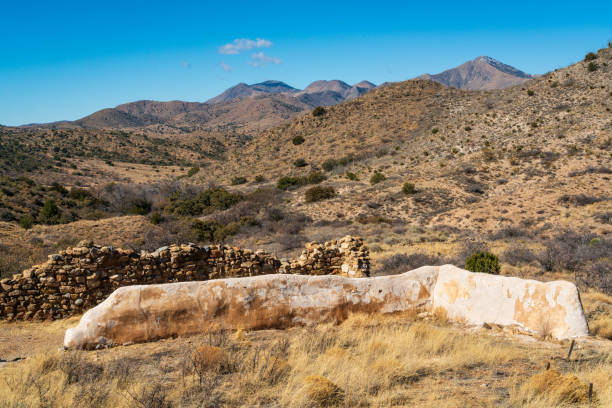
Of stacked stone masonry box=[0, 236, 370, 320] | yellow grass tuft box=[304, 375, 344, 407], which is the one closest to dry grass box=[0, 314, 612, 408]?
yellow grass tuft box=[304, 375, 344, 407]

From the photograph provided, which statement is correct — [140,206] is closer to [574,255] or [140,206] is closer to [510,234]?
[510,234]

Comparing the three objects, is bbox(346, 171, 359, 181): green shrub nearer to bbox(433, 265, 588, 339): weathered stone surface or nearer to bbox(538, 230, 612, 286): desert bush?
bbox(538, 230, 612, 286): desert bush

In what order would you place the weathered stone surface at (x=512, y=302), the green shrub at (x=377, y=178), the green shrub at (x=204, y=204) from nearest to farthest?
Result: the weathered stone surface at (x=512, y=302)
the green shrub at (x=204, y=204)
the green shrub at (x=377, y=178)

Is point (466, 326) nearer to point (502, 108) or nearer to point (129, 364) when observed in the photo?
point (129, 364)

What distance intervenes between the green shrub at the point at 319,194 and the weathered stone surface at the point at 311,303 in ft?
78.9

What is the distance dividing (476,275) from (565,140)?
1338 inches

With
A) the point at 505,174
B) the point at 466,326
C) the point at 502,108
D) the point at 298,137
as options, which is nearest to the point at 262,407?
the point at 466,326

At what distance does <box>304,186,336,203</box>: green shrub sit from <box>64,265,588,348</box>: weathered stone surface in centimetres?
2404

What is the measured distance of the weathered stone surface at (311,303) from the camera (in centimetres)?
593

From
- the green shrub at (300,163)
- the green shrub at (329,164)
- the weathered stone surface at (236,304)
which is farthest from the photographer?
the green shrub at (300,163)

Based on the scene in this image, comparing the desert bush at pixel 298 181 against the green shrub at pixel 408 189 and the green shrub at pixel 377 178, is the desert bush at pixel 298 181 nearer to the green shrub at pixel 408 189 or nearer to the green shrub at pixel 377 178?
the green shrub at pixel 377 178

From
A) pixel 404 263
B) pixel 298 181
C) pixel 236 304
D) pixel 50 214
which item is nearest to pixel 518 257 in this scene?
pixel 404 263

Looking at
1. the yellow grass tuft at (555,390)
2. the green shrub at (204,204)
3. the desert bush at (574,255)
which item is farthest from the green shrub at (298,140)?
the yellow grass tuft at (555,390)

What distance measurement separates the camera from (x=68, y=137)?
2911 inches
